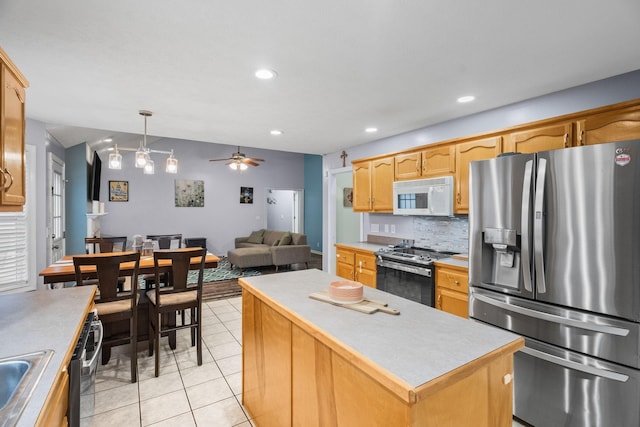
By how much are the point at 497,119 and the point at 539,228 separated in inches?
62.9

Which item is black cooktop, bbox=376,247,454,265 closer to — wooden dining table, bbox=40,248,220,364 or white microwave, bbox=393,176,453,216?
white microwave, bbox=393,176,453,216

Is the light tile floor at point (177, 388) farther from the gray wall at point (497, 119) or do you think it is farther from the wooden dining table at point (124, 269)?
the gray wall at point (497, 119)

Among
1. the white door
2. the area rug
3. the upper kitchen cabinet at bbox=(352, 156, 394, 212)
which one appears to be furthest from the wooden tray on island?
the area rug

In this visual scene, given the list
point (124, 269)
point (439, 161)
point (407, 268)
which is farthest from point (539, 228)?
point (124, 269)

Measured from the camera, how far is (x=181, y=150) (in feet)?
27.0

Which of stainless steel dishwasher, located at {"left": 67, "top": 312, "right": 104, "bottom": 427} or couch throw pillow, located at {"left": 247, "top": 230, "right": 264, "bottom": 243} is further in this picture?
couch throw pillow, located at {"left": 247, "top": 230, "right": 264, "bottom": 243}

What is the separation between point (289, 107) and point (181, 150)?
6144 mm

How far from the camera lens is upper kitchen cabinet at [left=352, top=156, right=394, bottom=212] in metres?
4.01

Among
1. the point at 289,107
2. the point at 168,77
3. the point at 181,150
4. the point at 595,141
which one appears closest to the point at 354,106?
the point at 289,107

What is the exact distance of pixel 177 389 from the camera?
244 cm

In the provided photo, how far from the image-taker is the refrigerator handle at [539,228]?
1.96m

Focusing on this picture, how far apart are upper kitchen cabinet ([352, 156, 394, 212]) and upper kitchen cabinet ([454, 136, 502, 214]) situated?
0.93 metres

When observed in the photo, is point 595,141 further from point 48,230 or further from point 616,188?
point 48,230

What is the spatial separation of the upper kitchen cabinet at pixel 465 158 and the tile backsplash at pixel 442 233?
36 cm
